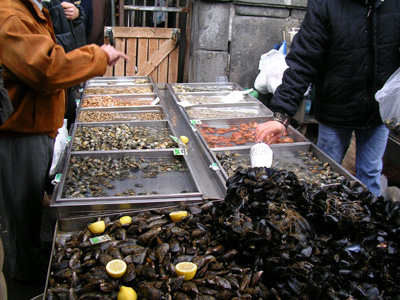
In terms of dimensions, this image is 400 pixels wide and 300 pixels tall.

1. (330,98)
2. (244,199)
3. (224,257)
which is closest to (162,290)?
(224,257)

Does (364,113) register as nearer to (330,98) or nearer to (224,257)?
(330,98)

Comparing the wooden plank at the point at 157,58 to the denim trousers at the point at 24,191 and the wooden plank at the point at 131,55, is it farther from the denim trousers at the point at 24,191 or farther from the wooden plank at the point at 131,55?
the denim trousers at the point at 24,191

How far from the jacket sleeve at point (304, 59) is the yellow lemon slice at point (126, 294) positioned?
190 centimetres

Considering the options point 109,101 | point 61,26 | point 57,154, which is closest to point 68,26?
point 61,26

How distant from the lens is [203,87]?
5273 millimetres

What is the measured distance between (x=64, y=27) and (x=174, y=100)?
4.94 ft

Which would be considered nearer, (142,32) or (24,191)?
(24,191)

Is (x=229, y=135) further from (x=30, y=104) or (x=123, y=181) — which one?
(x=30, y=104)

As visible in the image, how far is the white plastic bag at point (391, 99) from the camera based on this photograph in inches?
97.7

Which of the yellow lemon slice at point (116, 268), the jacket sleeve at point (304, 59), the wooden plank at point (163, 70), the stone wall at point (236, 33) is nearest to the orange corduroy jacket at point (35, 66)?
the yellow lemon slice at point (116, 268)

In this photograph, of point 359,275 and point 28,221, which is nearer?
point 359,275

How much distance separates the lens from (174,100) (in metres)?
4.53

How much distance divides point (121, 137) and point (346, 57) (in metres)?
2.08

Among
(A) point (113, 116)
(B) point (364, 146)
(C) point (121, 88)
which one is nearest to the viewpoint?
(B) point (364, 146)
